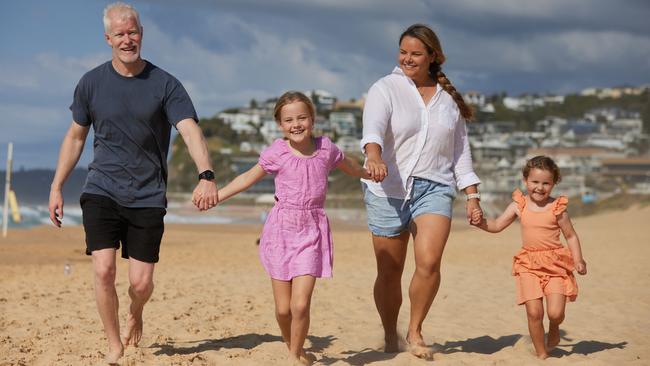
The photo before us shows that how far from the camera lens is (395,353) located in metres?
6.48

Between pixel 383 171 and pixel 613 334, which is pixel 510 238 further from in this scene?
pixel 383 171

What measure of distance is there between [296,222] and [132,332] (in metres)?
1.52

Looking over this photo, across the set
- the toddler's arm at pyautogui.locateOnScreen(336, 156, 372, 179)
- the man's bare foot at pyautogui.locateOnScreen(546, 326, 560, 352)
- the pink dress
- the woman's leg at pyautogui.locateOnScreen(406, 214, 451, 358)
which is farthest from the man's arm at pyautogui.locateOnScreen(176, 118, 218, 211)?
the man's bare foot at pyautogui.locateOnScreen(546, 326, 560, 352)

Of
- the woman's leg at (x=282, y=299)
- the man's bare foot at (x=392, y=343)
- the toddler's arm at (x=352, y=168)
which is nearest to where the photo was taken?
the woman's leg at (x=282, y=299)

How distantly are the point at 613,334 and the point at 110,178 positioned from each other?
4.74m

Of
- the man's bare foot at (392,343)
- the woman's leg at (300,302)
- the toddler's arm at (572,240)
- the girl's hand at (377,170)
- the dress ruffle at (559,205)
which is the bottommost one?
the man's bare foot at (392,343)

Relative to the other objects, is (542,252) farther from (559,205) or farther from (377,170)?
(377,170)

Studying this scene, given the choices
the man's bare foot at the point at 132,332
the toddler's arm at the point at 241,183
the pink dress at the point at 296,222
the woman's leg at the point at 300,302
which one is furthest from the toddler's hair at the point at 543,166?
the man's bare foot at the point at 132,332

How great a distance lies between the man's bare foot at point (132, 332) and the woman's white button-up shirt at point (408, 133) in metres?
1.77

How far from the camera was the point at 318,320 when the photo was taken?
28.4 ft

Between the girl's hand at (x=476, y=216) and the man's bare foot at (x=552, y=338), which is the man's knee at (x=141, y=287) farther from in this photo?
the man's bare foot at (x=552, y=338)

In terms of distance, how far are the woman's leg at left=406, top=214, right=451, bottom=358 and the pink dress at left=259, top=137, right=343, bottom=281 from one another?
2.34 feet

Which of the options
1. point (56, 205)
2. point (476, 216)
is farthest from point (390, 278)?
point (56, 205)

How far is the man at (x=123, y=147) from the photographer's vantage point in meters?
5.46
